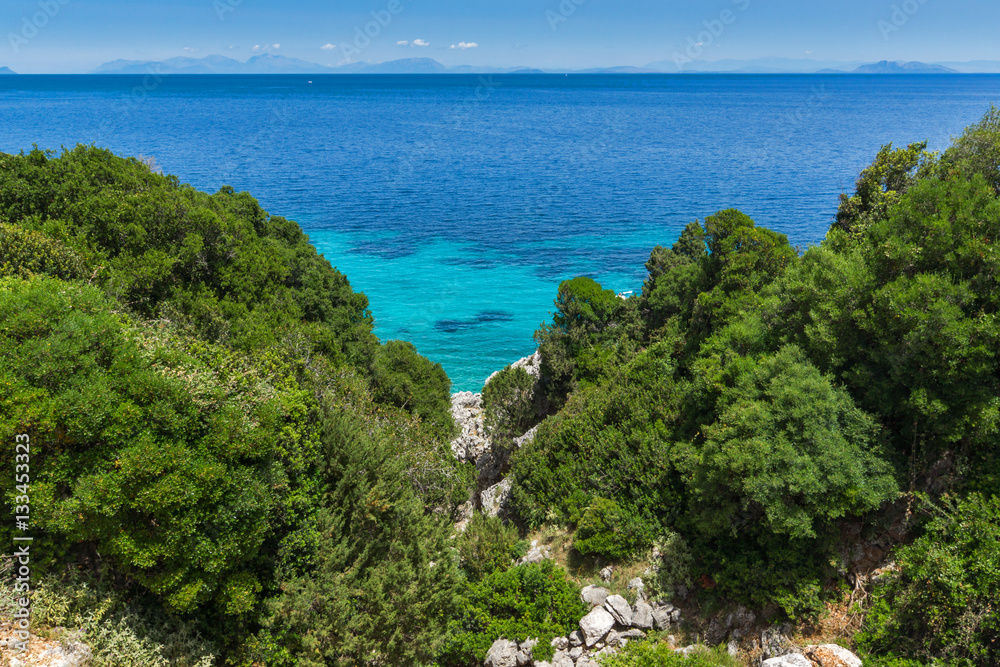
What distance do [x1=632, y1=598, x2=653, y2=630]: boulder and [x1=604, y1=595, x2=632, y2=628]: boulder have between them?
0.36 feet

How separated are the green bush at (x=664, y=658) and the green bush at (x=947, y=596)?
2493 millimetres

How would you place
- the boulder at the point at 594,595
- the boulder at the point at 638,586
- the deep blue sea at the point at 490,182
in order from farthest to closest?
the deep blue sea at the point at 490,182
the boulder at the point at 594,595
the boulder at the point at 638,586

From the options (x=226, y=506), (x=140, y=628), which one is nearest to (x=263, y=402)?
(x=226, y=506)

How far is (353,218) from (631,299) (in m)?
44.3

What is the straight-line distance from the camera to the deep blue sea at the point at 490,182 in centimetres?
4428

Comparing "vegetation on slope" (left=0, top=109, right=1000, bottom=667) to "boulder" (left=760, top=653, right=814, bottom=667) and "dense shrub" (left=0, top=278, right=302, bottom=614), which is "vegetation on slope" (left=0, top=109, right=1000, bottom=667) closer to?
"dense shrub" (left=0, top=278, right=302, bottom=614)

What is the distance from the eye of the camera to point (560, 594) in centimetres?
1256

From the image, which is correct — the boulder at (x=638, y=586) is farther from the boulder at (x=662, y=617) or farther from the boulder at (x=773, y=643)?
the boulder at (x=773, y=643)

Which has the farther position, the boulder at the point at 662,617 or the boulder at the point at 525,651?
the boulder at the point at 662,617

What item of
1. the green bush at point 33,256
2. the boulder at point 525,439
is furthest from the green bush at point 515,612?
the green bush at point 33,256

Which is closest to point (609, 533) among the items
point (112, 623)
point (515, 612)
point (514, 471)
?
point (515, 612)

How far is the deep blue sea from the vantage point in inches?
1743

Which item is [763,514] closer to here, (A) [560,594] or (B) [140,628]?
(A) [560,594]

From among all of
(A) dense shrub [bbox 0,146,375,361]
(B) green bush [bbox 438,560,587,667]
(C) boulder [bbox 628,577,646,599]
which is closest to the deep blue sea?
(A) dense shrub [bbox 0,146,375,361]
